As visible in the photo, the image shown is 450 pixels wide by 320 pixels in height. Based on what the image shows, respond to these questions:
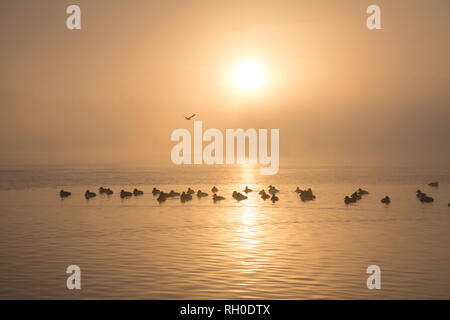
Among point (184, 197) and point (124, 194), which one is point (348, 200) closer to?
point (184, 197)

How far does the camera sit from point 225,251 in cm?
2198

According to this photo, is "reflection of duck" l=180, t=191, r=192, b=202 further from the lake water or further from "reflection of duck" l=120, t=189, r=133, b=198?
"reflection of duck" l=120, t=189, r=133, b=198

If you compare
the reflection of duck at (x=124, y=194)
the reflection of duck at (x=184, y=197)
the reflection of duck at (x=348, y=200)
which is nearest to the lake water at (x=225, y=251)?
the reflection of duck at (x=348, y=200)

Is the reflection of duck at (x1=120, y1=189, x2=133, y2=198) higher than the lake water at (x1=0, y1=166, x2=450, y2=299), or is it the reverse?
the reflection of duck at (x1=120, y1=189, x2=133, y2=198)

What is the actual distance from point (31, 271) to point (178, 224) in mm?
12489

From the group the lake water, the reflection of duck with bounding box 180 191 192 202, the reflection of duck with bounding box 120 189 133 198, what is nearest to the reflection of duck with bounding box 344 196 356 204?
the lake water

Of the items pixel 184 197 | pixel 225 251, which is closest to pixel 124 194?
pixel 184 197

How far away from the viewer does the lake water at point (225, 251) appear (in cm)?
1623

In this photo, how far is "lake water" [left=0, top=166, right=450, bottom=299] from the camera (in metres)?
16.2

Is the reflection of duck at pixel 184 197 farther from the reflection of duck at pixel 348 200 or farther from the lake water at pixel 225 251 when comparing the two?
the reflection of duck at pixel 348 200

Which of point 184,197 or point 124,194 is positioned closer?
point 184,197
